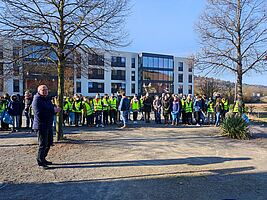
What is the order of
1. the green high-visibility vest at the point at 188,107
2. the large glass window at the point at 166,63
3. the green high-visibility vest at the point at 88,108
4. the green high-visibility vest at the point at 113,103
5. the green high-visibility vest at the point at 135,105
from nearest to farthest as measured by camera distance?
the green high-visibility vest at the point at 88,108
the green high-visibility vest at the point at 113,103
the green high-visibility vest at the point at 188,107
the green high-visibility vest at the point at 135,105
the large glass window at the point at 166,63

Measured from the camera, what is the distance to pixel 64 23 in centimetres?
910

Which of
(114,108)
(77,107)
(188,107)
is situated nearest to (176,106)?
(188,107)

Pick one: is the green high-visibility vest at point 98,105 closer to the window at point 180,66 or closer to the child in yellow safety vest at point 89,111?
the child in yellow safety vest at point 89,111

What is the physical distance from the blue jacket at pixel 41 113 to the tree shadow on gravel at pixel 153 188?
154 centimetres

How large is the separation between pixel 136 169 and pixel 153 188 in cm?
132

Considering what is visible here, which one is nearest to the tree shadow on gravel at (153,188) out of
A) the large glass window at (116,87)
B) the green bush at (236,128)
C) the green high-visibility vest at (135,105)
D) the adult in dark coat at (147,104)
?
the green bush at (236,128)

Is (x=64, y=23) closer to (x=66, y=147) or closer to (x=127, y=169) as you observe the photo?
(x=66, y=147)

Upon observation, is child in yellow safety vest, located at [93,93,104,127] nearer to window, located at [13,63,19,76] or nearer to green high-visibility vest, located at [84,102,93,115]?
green high-visibility vest, located at [84,102,93,115]

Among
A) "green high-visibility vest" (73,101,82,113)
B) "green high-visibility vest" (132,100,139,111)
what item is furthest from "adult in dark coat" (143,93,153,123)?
"green high-visibility vest" (73,101,82,113)

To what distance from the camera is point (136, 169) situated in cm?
646

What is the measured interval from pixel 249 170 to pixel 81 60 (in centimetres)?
688

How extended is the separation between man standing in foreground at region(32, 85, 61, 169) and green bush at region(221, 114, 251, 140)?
25.4 feet

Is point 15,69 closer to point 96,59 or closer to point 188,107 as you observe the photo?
point 96,59

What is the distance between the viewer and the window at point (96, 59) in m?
10.1
